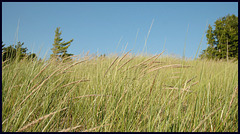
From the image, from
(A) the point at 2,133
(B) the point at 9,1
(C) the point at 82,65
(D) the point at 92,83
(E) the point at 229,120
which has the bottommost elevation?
(A) the point at 2,133

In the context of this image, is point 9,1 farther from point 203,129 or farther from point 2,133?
point 203,129

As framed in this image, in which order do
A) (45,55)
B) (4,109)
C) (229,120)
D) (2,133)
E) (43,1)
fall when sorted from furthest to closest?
(45,55) < (43,1) < (4,109) < (229,120) < (2,133)

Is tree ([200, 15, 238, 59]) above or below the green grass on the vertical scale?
above

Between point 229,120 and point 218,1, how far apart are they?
1.12m

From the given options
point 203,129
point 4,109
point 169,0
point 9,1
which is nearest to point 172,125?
point 203,129

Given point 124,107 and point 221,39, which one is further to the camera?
point 221,39

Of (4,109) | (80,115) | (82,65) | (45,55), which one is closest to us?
(4,109)

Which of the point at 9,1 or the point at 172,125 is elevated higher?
the point at 9,1

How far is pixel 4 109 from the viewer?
4.34 feet

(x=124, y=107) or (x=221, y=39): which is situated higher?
(x=221, y=39)

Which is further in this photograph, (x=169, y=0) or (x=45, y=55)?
(x=45, y=55)

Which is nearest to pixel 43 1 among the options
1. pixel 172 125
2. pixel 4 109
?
pixel 4 109

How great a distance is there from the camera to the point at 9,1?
1.64 metres

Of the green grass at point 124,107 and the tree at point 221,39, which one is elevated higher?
the tree at point 221,39
